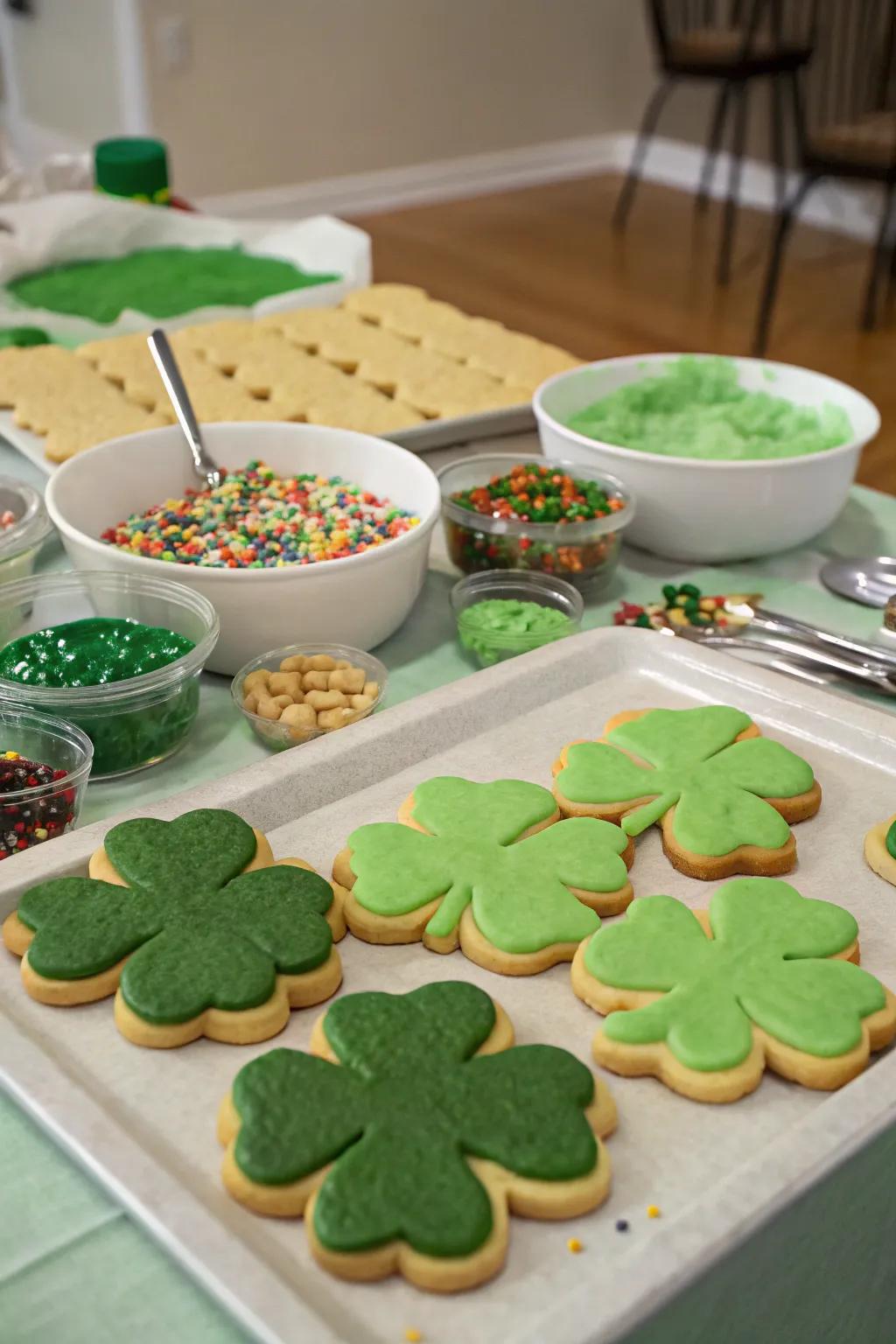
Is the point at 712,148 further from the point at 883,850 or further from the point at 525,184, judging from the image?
the point at 883,850

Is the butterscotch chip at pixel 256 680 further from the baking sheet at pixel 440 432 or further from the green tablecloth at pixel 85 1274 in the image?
the baking sheet at pixel 440 432

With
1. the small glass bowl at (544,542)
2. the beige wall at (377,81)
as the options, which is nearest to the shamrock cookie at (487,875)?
the small glass bowl at (544,542)

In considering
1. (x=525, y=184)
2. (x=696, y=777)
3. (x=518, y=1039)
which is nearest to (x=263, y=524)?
(x=696, y=777)

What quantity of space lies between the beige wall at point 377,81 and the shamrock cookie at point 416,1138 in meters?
4.35

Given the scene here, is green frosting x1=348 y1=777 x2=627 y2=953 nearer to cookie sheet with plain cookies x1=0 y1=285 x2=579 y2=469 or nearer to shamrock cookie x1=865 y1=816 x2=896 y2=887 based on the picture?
shamrock cookie x1=865 y1=816 x2=896 y2=887

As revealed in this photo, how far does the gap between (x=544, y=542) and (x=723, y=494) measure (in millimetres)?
181

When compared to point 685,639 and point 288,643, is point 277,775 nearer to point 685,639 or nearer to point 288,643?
point 288,643

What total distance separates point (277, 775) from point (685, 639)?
0.38 meters

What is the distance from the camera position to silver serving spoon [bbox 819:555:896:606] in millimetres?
1289

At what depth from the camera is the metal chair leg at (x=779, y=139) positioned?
A: 15.6 ft

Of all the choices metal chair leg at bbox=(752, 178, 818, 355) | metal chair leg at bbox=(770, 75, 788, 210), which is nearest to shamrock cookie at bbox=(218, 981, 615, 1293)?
metal chair leg at bbox=(752, 178, 818, 355)

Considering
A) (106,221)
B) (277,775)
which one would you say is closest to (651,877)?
(277,775)

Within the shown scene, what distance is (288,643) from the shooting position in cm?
113

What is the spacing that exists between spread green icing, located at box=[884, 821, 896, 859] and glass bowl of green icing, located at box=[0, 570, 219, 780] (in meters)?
0.50
